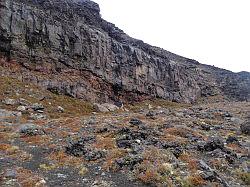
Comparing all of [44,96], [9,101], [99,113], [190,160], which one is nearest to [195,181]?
[190,160]

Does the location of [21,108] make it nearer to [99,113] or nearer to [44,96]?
[44,96]

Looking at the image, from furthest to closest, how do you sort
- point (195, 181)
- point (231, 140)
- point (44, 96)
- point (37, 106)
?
point (44, 96) < point (37, 106) < point (231, 140) < point (195, 181)

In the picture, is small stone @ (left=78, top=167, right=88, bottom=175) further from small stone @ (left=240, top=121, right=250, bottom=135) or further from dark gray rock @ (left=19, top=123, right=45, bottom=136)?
small stone @ (left=240, top=121, right=250, bottom=135)

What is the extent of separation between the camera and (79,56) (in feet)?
246

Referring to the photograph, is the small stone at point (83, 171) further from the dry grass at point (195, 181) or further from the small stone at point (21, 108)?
the small stone at point (21, 108)

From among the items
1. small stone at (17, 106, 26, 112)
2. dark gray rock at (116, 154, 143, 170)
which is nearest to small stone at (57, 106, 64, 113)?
small stone at (17, 106, 26, 112)

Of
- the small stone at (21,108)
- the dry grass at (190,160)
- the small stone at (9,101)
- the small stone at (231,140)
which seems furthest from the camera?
the small stone at (9,101)

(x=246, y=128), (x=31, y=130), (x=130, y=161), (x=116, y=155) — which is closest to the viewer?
(x=130, y=161)

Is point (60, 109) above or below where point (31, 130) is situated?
below

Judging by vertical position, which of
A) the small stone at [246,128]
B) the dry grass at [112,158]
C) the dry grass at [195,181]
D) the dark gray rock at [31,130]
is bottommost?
the dark gray rock at [31,130]

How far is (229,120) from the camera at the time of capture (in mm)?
53719

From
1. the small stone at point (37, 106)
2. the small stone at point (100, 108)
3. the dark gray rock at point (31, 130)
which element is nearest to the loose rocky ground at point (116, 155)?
the dark gray rock at point (31, 130)

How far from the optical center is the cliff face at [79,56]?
213ft

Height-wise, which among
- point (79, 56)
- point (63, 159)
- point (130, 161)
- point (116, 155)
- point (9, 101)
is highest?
point (79, 56)
